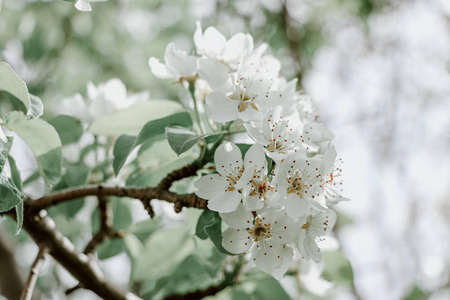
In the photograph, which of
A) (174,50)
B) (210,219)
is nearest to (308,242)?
(210,219)

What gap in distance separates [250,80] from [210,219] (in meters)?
0.26

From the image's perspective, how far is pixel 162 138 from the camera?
97 cm

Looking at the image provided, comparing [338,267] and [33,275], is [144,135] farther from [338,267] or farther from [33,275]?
[338,267]

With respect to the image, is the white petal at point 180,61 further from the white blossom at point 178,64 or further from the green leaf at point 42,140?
the green leaf at point 42,140

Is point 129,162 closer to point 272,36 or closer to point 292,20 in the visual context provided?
point 272,36

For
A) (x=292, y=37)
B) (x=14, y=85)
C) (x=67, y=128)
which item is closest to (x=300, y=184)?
(x=14, y=85)

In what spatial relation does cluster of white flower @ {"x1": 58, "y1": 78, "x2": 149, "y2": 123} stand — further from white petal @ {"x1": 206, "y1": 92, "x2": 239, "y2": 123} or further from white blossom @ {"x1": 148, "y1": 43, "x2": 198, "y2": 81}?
white petal @ {"x1": 206, "y1": 92, "x2": 239, "y2": 123}

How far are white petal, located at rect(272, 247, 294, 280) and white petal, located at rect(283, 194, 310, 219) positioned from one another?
105mm

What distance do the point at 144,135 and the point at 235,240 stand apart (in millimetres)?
242

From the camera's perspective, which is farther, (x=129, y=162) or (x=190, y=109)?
(x=129, y=162)

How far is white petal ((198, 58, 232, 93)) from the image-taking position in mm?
914

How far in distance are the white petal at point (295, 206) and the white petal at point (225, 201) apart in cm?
8

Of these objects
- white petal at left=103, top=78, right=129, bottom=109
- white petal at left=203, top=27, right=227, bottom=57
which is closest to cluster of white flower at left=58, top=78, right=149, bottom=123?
white petal at left=103, top=78, right=129, bottom=109

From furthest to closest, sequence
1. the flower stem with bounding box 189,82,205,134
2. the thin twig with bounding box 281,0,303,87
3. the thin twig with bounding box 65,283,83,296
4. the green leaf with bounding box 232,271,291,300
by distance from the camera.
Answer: the thin twig with bounding box 281,0,303,87 < the green leaf with bounding box 232,271,291,300 < the thin twig with bounding box 65,283,83,296 < the flower stem with bounding box 189,82,205,134
